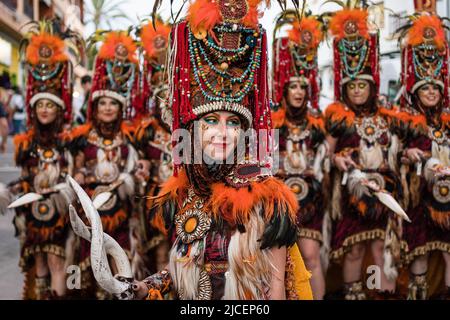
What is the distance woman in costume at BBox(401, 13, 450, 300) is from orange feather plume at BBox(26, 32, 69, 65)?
3516 mm

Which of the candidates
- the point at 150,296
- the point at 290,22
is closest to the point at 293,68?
the point at 290,22

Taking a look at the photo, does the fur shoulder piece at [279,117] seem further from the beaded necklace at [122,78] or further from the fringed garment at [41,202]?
the fringed garment at [41,202]

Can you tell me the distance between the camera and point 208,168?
8.32 ft

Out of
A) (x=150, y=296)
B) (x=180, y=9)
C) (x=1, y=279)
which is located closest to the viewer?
(x=150, y=296)

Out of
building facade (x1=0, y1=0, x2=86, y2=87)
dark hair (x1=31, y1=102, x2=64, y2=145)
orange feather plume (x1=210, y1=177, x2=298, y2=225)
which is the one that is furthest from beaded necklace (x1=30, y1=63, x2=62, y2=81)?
building facade (x1=0, y1=0, x2=86, y2=87)

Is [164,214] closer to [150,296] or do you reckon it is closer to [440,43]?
[150,296]

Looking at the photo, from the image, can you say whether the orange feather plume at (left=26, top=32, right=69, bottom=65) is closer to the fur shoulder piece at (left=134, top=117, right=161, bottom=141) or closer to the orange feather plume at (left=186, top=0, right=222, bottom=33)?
the fur shoulder piece at (left=134, top=117, right=161, bottom=141)

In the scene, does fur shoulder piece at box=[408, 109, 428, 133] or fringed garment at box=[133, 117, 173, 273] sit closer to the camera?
fur shoulder piece at box=[408, 109, 428, 133]

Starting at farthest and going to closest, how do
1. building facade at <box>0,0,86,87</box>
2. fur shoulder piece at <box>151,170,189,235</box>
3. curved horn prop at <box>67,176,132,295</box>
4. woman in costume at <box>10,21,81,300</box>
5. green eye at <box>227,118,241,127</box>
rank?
1. building facade at <box>0,0,86,87</box>
2. woman in costume at <box>10,21,81,300</box>
3. fur shoulder piece at <box>151,170,189,235</box>
4. green eye at <box>227,118,241,127</box>
5. curved horn prop at <box>67,176,132,295</box>

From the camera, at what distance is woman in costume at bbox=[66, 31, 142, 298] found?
5.55 m

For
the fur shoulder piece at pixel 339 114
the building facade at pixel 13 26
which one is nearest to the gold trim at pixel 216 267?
the fur shoulder piece at pixel 339 114

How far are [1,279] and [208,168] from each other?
419cm

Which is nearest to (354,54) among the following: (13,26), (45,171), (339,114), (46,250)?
(339,114)

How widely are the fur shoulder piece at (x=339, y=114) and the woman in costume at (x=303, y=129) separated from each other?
0.10 m
